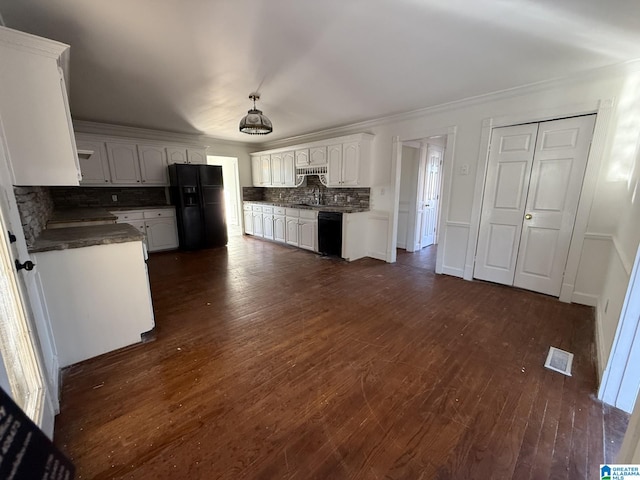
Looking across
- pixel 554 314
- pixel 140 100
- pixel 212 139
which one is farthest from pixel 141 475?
pixel 212 139

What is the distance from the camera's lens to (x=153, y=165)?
518cm

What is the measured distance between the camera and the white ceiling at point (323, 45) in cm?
170

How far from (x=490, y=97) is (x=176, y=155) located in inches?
217

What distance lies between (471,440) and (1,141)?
315 cm

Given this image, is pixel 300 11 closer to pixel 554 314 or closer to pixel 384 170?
pixel 384 170

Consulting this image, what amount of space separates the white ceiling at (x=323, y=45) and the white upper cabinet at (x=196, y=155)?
80.3 inches

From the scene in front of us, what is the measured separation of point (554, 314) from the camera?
273 centimetres

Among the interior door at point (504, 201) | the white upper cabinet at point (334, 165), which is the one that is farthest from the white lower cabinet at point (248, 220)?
the interior door at point (504, 201)

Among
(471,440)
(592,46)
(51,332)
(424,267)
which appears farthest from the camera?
(424,267)

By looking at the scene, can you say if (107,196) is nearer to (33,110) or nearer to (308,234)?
(308,234)

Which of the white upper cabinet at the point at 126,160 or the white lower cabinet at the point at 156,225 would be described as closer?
the white upper cabinet at the point at 126,160

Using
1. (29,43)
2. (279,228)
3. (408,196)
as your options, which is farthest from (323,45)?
A: (279,228)

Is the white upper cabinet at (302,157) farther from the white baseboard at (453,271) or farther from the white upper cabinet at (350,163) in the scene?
the white baseboard at (453,271)

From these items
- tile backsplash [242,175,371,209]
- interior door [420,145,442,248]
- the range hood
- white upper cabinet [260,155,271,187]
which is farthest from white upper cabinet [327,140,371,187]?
white upper cabinet [260,155,271,187]
